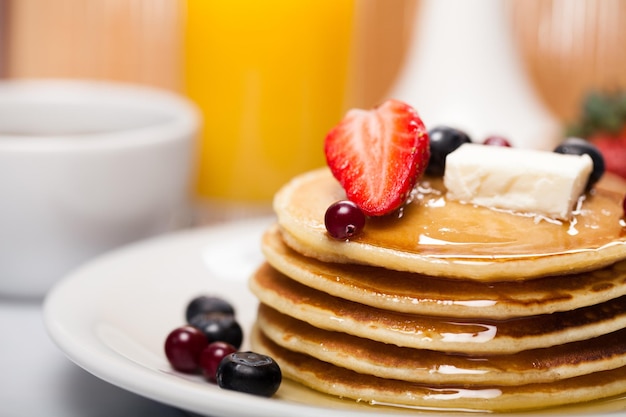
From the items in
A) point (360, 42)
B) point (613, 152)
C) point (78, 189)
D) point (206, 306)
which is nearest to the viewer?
point (206, 306)

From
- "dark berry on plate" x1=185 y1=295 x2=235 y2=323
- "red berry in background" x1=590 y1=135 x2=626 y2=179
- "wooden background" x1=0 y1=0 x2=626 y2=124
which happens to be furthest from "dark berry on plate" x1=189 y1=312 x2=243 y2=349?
"wooden background" x1=0 y1=0 x2=626 y2=124

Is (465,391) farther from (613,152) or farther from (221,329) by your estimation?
(613,152)

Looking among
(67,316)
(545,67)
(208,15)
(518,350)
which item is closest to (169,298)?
(67,316)

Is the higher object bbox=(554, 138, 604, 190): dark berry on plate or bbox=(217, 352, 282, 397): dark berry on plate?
bbox=(554, 138, 604, 190): dark berry on plate

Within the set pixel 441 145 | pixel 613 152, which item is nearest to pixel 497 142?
pixel 441 145

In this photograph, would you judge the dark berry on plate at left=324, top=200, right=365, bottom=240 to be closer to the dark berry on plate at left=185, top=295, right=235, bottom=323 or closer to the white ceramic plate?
the white ceramic plate
